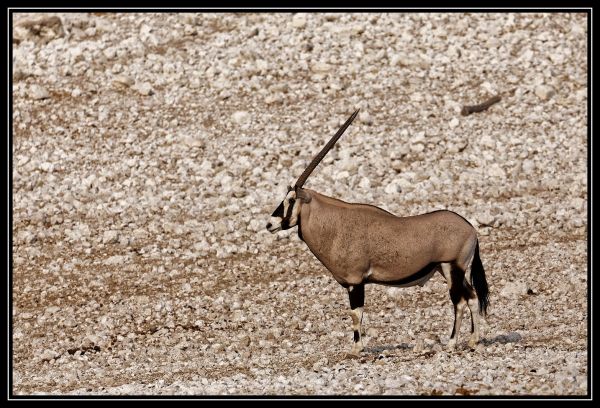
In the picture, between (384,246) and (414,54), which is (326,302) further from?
(414,54)

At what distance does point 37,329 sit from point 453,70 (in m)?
13.9

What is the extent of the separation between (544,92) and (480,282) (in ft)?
41.8

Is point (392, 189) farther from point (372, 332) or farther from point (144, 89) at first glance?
point (144, 89)

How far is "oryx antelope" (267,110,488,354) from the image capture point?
1580 cm

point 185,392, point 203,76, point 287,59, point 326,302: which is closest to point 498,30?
point 287,59

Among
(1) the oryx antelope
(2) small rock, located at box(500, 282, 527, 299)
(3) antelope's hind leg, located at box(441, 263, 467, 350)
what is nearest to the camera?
(1) the oryx antelope

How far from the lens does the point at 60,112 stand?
27.8m

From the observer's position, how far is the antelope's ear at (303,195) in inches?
627

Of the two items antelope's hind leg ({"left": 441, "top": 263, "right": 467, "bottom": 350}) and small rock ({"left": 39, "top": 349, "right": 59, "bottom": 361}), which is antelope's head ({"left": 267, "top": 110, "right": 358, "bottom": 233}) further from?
small rock ({"left": 39, "top": 349, "right": 59, "bottom": 361})

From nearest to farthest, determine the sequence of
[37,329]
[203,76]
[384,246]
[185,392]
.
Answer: [185,392] → [384,246] → [37,329] → [203,76]

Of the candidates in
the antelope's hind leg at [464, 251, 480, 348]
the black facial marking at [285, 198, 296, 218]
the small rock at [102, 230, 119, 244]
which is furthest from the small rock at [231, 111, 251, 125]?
the antelope's hind leg at [464, 251, 480, 348]

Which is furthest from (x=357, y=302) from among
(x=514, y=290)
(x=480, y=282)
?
(x=514, y=290)

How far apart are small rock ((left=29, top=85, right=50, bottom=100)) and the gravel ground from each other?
0.08 meters

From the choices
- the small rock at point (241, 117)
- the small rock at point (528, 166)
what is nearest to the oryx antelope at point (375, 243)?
the small rock at point (528, 166)
